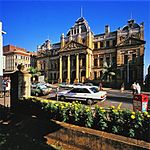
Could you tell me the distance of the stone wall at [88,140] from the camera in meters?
4.54

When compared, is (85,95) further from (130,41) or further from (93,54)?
(93,54)

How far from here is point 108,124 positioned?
545 cm

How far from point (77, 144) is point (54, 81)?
180 ft

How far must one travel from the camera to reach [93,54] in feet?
179

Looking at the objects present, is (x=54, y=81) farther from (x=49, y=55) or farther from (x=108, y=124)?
(x=108, y=124)

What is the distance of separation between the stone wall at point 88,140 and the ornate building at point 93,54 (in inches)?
1606

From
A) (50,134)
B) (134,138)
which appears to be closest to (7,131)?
(50,134)

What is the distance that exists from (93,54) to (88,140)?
166 ft

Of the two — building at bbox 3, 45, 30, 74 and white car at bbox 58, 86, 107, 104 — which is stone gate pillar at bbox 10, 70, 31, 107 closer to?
white car at bbox 58, 86, 107, 104

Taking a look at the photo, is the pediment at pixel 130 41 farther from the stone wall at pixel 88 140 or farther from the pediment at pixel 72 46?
the stone wall at pixel 88 140

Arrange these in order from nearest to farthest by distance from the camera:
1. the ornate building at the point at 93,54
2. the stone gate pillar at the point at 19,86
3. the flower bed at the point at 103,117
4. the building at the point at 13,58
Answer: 1. the flower bed at the point at 103,117
2. the stone gate pillar at the point at 19,86
3. the ornate building at the point at 93,54
4. the building at the point at 13,58

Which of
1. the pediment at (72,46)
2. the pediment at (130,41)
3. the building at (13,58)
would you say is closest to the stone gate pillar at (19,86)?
the pediment at (130,41)

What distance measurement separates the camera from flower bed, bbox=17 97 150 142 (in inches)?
191

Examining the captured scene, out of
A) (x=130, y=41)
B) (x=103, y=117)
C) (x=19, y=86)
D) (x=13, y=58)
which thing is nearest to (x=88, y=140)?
(x=103, y=117)
